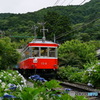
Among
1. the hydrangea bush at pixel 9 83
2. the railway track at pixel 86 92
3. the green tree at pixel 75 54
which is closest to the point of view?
the hydrangea bush at pixel 9 83

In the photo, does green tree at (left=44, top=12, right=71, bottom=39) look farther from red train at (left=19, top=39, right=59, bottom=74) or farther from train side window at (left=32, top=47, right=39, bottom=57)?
train side window at (left=32, top=47, right=39, bottom=57)

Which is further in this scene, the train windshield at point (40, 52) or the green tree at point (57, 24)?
the green tree at point (57, 24)

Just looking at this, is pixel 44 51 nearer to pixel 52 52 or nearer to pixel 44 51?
pixel 44 51

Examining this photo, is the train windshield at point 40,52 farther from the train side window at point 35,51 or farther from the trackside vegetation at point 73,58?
the trackside vegetation at point 73,58

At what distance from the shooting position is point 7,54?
20.3 meters

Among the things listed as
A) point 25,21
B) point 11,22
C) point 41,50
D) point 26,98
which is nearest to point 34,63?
point 41,50

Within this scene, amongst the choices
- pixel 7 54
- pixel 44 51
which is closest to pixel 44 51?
pixel 44 51

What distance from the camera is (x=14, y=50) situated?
2073cm

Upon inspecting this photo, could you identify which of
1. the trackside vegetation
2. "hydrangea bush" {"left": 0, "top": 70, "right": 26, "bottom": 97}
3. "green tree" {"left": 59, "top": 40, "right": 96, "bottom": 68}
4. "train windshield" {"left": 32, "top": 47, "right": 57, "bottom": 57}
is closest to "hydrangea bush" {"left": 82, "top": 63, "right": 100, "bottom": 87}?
"hydrangea bush" {"left": 0, "top": 70, "right": 26, "bottom": 97}

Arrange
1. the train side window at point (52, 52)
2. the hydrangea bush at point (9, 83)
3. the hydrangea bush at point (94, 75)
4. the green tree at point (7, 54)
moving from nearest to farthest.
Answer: the hydrangea bush at point (9, 83) < the hydrangea bush at point (94, 75) < the train side window at point (52, 52) < the green tree at point (7, 54)

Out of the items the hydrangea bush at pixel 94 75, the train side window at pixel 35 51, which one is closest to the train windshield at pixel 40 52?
the train side window at pixel 35 51

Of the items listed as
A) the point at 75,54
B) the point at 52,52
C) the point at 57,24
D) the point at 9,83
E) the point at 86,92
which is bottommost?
the point at 86,92

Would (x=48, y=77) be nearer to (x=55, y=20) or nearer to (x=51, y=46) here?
(x=51, y=46)

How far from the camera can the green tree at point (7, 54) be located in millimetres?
19672
